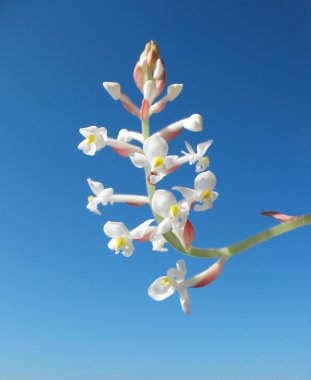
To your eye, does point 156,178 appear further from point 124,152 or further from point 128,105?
point 128,105

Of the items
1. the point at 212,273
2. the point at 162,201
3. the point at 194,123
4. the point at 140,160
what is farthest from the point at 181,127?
the point at 212,273

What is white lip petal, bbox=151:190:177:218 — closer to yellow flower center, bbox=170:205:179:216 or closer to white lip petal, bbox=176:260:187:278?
yellow flower center, bbox=170:205:179:216

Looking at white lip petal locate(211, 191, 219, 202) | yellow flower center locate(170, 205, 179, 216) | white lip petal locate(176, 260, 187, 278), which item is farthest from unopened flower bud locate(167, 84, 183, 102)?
white lip petal locate(176, 260, 187, 278)

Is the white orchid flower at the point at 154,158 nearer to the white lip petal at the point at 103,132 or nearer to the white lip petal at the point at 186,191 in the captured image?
the white lip petal at the point at 186,191

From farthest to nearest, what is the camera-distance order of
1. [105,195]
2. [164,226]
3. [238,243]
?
[105,195], [238,243], [164,226]

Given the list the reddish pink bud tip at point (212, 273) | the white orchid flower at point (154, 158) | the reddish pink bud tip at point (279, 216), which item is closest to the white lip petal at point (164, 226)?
the white orchid flower at point (154, 158)
